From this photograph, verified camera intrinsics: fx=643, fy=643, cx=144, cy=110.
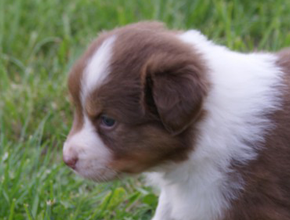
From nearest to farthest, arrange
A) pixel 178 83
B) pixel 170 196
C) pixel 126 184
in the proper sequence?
pixel 178 83
pixel 170 196
pixel 126 184

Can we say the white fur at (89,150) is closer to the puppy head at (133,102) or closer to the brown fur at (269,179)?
the puppy head at (133,102)

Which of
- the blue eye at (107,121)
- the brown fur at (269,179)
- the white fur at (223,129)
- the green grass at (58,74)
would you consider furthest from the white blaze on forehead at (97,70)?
the green grass at (58,74)

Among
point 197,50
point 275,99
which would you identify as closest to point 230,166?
point 275,99

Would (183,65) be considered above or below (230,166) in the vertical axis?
above

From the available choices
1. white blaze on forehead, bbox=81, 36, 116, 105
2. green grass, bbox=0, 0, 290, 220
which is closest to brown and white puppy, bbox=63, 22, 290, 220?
white blaze on forehead, bbox=81, 36, 116, 105

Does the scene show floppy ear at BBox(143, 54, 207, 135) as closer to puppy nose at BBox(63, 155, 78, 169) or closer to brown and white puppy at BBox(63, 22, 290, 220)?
brown and white puppy at BBox(63, 22, 290, 220)

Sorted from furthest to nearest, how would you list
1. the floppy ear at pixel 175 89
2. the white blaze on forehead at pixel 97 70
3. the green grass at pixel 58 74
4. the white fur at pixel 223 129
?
the green grass at pixel 58 74 < the white fur at pixel 223 129 < the white blaze on forehead at pixel 97 70 < the floppy ear at pixel 175 89

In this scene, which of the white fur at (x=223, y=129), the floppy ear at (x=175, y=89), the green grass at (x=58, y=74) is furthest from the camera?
the green grass at (x=58, y=74)

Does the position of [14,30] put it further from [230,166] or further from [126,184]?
[230,166]
